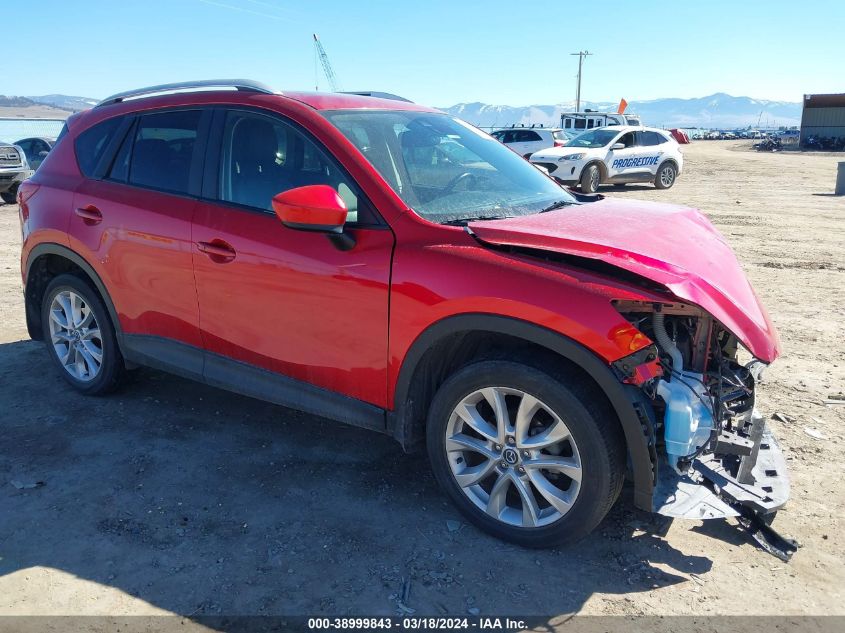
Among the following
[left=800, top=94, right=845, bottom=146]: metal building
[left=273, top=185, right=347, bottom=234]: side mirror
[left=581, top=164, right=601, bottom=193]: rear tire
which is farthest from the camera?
[left=800, top=94, right=845, bottom=146]: metal building

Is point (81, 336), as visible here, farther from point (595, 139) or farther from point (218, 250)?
point (595, 139)

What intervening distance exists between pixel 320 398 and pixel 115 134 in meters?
2.25

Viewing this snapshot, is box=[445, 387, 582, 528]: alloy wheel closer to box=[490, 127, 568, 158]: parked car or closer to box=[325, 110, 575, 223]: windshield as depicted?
box=[325, 110, 575, 223]: windshield

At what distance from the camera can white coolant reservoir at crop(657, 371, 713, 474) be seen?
2650 millimetres

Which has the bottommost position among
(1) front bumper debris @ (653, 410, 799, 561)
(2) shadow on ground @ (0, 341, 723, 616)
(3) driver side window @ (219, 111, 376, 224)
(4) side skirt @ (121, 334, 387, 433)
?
(2) shadow on ground @ (0, 341, 723, 616)

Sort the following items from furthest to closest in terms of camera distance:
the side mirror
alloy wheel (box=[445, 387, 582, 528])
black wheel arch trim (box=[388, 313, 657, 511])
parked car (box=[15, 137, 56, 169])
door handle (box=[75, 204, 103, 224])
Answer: parked car (box=[15, 137, 56, 169])
door handle (box=[75, 204, 103, 224])
the side mirror
alloy wheel (box=[445, 387, 582, 528])
black wheel arch trim (box=[388, 313, 657, 511])

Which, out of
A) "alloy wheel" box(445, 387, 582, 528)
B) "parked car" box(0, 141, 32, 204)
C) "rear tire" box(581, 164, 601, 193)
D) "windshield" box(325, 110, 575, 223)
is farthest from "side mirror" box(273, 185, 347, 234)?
"rear tire" box(581, 164, 601, 193)

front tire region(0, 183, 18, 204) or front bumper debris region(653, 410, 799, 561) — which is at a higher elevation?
Answer: front tire region(0, 183, 18, 204)

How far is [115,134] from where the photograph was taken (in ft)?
13.9

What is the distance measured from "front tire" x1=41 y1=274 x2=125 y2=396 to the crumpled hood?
8.70ft

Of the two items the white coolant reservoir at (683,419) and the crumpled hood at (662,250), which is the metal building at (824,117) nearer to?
the crumpled hood at (662,250)

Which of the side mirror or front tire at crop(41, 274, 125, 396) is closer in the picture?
the side mirror

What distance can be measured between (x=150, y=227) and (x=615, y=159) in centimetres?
1707

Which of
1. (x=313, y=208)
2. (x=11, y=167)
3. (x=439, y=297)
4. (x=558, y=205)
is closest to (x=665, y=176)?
(x=11, y=167)
